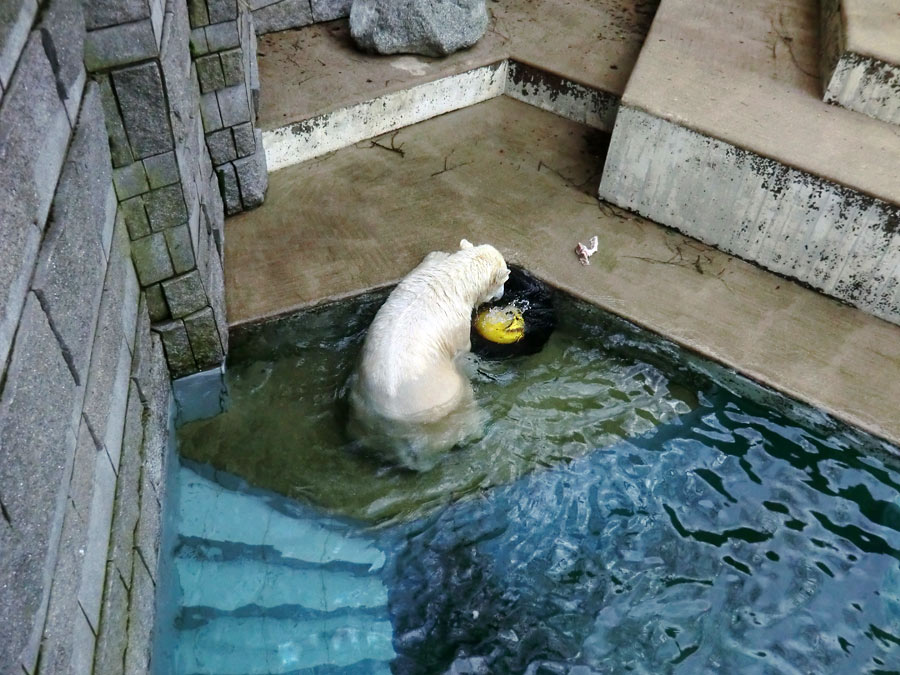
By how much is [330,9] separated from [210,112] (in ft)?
8.65

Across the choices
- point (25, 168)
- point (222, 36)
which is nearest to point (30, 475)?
point (25, 168)

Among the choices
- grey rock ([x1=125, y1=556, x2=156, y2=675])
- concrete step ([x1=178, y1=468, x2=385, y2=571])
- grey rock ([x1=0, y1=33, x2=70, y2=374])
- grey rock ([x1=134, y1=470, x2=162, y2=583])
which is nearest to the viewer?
grey rock ([x1=0, y1=33, x2=70, y2=374])

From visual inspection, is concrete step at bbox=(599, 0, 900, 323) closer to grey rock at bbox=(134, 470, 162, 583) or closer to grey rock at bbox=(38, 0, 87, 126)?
grey rock at bbox=(38, 0, 87, 126)

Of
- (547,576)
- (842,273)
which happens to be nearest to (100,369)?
(547,576)

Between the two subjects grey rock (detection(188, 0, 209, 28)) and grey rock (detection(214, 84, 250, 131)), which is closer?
grey rock (detection(188, 0, 209, 28))

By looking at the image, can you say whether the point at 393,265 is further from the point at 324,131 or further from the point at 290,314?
the point at 324,131

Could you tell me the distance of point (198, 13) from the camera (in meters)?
4.80

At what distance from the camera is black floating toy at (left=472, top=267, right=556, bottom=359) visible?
203 inches

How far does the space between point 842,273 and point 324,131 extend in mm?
4137

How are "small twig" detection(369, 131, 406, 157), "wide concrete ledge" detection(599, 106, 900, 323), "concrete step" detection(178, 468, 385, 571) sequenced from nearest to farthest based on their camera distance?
1. "concrete step" detection(178, 468, 385, 571)
2. "wide concrete ledge" detection(599, 106, 900, 323)
3. "small twig" detection(369, 131, 406, 157)

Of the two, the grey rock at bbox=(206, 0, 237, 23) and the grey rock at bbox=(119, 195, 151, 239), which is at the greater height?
the grey rock at bbox=(206, 0, 237, 23)

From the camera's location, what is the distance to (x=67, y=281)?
112 inches

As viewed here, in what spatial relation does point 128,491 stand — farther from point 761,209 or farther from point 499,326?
point 761,209

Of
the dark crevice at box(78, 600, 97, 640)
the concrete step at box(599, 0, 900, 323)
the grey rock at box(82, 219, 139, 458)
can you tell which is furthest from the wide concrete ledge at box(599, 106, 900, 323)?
the dark crevice at box(78, 600, 97, 640)
